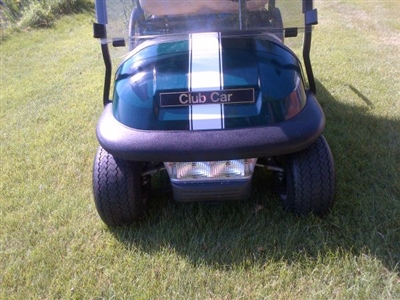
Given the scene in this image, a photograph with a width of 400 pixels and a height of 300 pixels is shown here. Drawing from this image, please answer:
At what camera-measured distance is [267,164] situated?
2133mm

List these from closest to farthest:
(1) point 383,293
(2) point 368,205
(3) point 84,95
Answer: (1) point 383,293 < (2) point 368,205 < (3) point 84,95

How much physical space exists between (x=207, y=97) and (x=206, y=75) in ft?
0.40

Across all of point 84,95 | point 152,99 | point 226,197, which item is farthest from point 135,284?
point 84,95

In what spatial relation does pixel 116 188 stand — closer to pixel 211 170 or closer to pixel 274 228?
pixel 211 170

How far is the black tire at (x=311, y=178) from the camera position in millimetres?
1987

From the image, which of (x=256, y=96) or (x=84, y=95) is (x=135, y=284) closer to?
(x=256, y=96)

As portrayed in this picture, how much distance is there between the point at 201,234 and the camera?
6.91 feet

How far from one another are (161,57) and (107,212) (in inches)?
30.9

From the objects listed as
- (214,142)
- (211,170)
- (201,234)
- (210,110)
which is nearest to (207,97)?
(210,110)

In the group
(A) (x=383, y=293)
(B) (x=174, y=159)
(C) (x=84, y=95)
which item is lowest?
(C) (x=84, y=95)

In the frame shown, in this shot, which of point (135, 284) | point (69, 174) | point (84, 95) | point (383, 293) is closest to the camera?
point (383, 293)

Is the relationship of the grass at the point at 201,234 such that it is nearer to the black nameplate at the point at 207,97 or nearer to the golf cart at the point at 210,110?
the golf cart at the point at 210,110

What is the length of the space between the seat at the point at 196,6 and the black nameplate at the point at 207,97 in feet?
1.87

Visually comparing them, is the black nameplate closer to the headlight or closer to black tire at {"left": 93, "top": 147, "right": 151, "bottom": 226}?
the headlight
